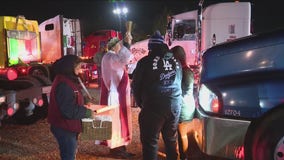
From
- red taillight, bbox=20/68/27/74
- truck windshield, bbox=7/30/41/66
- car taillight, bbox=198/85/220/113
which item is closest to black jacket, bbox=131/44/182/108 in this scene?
car taillight, bbox=198/85/220/113

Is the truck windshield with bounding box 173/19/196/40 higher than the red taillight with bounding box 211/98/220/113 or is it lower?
higher

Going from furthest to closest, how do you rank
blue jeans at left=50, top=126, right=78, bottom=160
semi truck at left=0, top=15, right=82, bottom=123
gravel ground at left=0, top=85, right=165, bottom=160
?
semi truck at left=0, top=15, right=82, bottom=123 < gravel ground at left=0, top=85, right=165, bottom=160 < blue jeans at left=50, top=126, right=78, bottom=160

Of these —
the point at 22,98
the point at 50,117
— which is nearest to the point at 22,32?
the point at 22,98

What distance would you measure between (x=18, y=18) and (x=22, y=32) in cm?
44

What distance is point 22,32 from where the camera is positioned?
496 inches

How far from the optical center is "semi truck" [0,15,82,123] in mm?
7438

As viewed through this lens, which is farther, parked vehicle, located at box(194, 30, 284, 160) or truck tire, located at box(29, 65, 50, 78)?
truck tire, located at box(29, 65, 50, 78)

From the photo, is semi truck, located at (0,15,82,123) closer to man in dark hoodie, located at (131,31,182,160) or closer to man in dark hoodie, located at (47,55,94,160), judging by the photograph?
man in dark hoodie, located at (47,55,94,160)

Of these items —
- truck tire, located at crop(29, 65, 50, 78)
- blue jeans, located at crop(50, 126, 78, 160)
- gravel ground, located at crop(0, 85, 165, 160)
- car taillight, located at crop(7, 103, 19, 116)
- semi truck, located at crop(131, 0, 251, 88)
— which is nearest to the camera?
blue jeans, located at crop(50, 126, 78, 160)

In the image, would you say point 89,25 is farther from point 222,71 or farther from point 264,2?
point 222,71

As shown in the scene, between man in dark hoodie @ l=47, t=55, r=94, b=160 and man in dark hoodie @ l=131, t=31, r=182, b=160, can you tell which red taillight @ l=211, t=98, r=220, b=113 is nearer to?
man in dark hoodie @ l=131, t=31, r=182, b=160

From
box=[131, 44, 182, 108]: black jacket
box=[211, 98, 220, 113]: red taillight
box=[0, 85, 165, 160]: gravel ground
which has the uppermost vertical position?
box=[131, 44, 182, 108]: black jacket

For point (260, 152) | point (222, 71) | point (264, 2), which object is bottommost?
point (260, 152)

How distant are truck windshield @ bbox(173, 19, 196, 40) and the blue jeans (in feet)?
38.6
